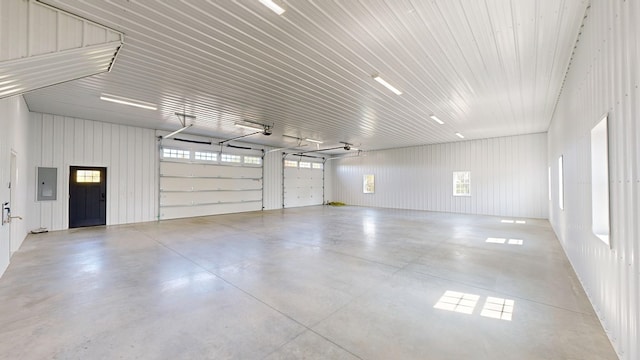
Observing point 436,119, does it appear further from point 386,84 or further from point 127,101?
point 127,101

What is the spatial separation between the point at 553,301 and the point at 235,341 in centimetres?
362

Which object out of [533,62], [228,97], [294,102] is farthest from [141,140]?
[533,62]

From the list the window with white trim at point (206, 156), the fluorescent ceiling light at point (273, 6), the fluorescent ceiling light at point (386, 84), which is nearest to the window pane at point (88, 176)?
the window with white trim at point (206, 156)

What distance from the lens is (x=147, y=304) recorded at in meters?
3.06

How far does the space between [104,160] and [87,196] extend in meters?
1.26

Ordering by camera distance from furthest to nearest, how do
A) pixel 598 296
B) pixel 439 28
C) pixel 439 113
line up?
pixel 439 113 < pixel 439 28 < pixel 598 296

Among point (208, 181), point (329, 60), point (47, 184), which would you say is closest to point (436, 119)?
point (329, 60)

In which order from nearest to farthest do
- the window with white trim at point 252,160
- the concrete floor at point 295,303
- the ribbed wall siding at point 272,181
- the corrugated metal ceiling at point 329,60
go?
the concrete floor at point 295,303 < the corrugated metal ceiling at point 329,60 < the window with white trim at point 252,160 < the ribbed wall siding at point 272,181

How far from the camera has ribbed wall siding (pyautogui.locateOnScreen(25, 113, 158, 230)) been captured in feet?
25.3

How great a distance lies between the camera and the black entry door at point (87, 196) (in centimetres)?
827

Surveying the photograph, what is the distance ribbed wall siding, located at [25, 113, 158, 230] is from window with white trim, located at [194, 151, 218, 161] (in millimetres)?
1583

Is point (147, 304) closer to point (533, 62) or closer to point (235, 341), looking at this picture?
point (235, 341)

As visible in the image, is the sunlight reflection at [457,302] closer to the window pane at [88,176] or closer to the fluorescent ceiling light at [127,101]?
the fluorescent ceiling light at [127,101]

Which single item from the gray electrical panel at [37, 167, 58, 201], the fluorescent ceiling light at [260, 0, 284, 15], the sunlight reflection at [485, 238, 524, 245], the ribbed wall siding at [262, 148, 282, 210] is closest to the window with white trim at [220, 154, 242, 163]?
the ribbed wall siding at [262, 148, 282, 210]
